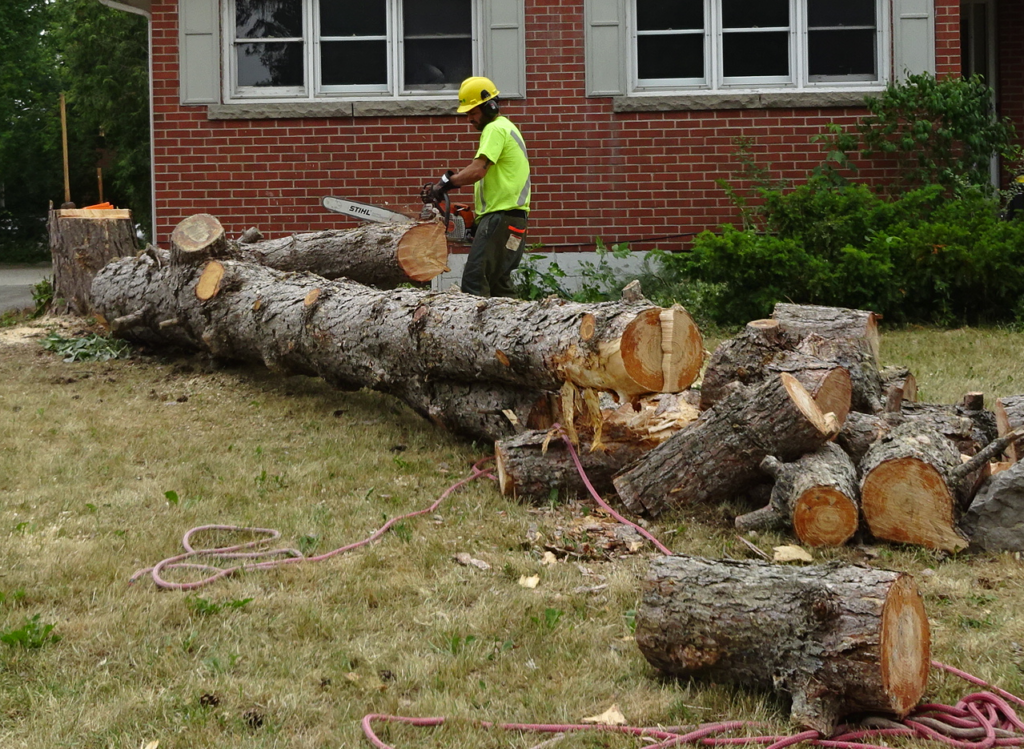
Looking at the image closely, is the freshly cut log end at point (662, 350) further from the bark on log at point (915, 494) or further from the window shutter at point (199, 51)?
the window shutter at point (199, 51)

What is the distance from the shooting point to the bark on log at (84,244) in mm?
10609

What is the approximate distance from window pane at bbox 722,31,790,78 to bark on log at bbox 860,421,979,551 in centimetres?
779

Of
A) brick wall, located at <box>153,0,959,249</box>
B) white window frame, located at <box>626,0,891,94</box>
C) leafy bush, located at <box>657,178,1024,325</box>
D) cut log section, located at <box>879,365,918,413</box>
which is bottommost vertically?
cut log section, located at <box>879,365,918,413</box>

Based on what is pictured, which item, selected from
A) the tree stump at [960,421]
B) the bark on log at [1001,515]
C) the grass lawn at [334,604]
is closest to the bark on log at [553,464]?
the grass lawn at [334,604]

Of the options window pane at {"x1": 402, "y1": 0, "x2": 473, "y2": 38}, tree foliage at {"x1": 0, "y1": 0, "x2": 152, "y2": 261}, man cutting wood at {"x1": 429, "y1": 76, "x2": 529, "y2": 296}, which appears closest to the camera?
man cutting wood at {"x1": 429, "y1": 76, "x2": 529, "y2": 296}

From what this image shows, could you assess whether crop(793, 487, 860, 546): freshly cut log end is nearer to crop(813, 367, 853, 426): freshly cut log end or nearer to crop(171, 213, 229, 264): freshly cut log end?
crop(813, 367, 853, 426): freshly cut log end

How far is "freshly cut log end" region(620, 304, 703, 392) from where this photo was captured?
4887mm

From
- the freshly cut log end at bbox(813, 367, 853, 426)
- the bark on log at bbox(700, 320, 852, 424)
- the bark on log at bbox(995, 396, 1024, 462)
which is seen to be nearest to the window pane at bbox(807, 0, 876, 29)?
the bark on log at bbox(700, 320, 852, 424)

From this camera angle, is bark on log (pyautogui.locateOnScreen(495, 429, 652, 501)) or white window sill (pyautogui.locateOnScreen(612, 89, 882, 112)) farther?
white window sill (pyautogui.locateOnScreen(612, 89, 882, 112))

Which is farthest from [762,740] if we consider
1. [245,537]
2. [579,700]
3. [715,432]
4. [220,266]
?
[220,266]

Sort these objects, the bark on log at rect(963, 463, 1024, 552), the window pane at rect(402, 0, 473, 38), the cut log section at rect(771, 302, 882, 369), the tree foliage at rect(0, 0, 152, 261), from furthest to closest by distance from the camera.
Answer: the tree foliage at rect(0, 0, 152, 261) → the window pane at rect(402, 0, 473, 38) → the cut log section at rect(771, 302, 882, 369) → the bark on log at rect(963, 463, 1024, 552)

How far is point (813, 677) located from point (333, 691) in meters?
1.36

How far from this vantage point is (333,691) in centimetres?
343

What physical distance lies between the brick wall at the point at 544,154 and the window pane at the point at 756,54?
443 millimetres
